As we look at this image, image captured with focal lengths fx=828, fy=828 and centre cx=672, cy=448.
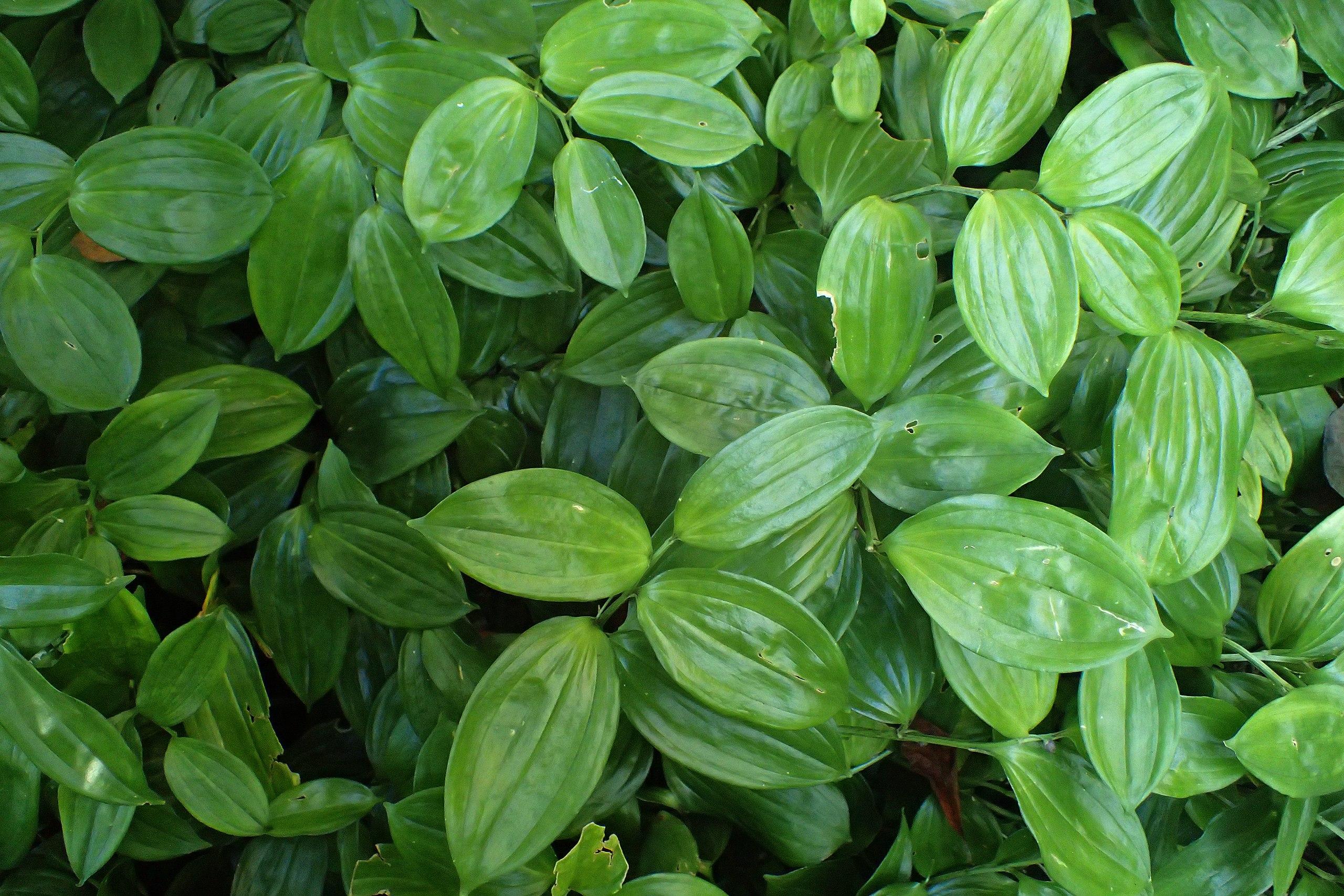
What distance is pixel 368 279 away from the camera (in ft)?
2.19

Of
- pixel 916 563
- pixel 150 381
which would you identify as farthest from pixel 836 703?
pixel 150 381

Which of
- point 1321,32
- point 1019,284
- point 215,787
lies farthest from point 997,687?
point 1321,32

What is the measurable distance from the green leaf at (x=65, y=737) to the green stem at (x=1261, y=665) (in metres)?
0.85

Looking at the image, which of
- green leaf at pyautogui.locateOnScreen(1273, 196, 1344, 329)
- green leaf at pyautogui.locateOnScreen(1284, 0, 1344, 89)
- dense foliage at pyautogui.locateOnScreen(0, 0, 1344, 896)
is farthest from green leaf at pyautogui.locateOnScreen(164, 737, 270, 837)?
green leaf at pyautogui.locateOnScreen(1284, 0, 1344, 89)

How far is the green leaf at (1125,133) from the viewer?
2.06 ft

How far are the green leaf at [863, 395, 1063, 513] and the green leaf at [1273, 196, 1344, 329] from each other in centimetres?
26

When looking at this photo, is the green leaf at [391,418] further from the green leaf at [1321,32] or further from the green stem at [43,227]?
the green leaf at [1321,32]

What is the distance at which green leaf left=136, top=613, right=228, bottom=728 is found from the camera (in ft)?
2.10

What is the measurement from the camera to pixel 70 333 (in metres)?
0.64

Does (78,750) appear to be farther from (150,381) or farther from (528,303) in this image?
(528,303)

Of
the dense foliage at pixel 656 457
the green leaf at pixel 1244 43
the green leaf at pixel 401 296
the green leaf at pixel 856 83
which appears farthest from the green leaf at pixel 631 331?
the green leaf at pixel 1244 43

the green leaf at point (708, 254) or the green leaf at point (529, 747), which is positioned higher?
the green leaf at point (708, 254)

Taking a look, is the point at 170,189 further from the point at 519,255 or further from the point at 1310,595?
the point at 1310,595

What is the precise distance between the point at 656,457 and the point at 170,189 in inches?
17.3
